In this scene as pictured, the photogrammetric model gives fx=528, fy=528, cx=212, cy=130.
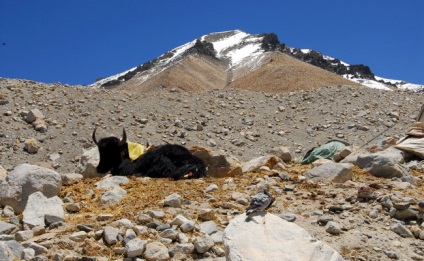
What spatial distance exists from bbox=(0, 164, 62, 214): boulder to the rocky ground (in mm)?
291

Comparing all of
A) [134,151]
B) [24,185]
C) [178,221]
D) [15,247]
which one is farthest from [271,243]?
[134,151]

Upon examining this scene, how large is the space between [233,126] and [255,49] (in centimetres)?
4574

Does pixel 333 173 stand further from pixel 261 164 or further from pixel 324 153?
pixel 324 153

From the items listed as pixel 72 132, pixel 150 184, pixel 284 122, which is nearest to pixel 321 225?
pixel 150 184

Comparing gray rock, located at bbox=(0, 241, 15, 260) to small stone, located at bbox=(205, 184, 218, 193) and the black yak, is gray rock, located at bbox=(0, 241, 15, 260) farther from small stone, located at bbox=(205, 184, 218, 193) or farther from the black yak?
the black yak

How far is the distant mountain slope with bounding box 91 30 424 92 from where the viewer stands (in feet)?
90.7

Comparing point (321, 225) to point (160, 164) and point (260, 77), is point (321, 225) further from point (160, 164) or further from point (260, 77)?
point (260, 77)

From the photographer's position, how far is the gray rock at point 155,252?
351 centimetres

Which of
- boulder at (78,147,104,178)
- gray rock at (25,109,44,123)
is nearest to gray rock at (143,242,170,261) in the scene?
boulder at (78,147,104,178)

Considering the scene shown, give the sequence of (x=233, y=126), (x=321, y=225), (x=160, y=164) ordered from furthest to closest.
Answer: (x=233, y=126), (x=160, y=164), (x=321, y=225)

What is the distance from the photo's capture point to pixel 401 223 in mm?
4293

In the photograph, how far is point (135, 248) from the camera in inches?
137

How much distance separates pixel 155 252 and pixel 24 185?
1.77 meters

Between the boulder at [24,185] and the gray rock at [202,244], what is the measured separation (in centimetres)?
178
